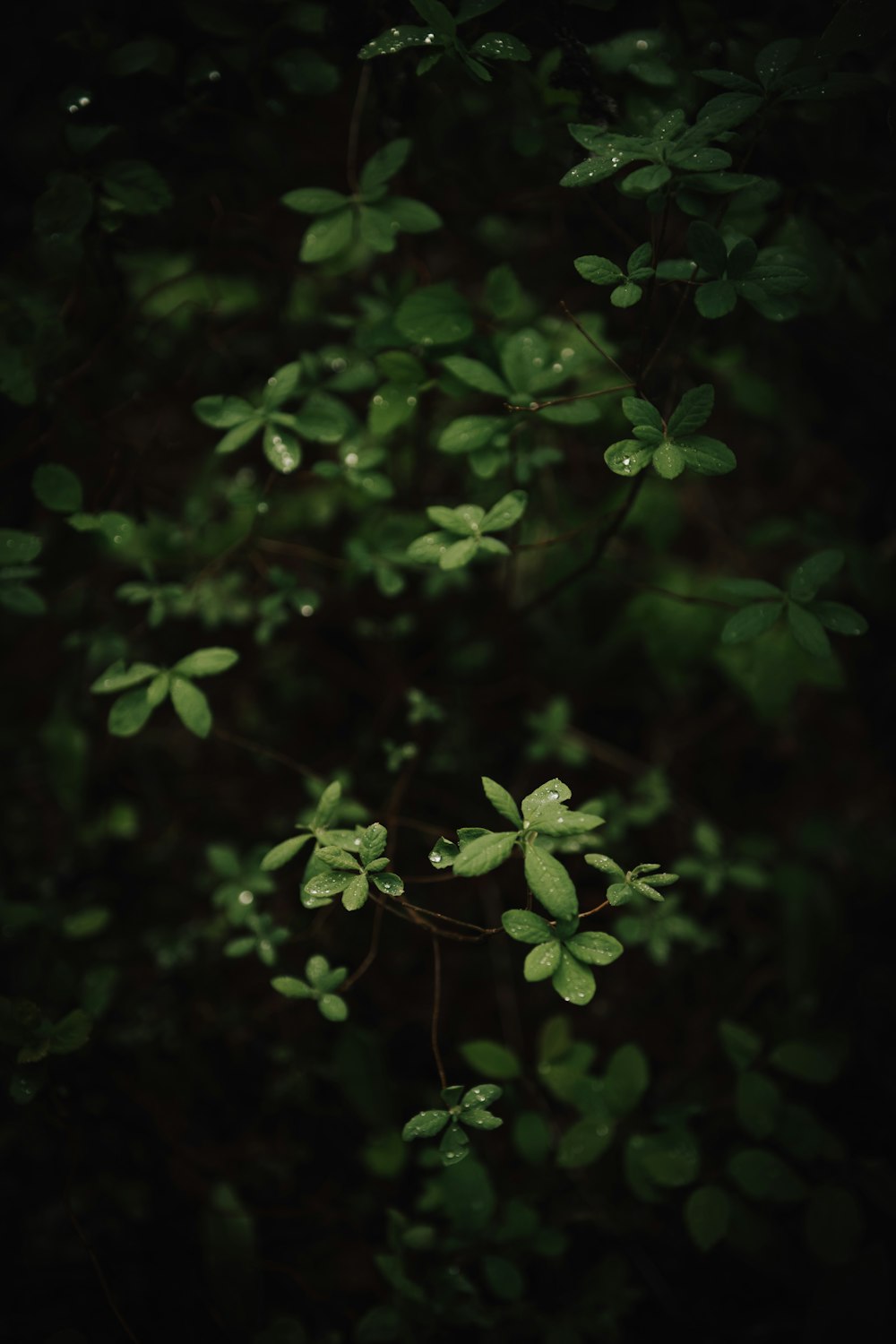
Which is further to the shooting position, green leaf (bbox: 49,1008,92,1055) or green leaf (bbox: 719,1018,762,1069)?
green leaf (bbox: 719,1018,762,1069)

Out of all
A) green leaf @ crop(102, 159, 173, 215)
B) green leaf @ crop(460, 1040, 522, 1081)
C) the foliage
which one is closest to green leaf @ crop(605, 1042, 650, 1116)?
the foliage

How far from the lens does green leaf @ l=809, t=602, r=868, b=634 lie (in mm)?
1321

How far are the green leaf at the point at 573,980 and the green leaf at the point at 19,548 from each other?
3.68 feet

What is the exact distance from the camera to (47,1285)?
1.70 meters

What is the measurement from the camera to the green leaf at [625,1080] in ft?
5.28

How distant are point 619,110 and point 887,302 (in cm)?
82

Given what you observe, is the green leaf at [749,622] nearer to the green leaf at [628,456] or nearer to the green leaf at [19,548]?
the green leaf at [628,456]

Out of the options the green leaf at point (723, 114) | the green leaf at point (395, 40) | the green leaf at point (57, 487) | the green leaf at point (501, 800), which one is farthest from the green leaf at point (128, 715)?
the green leaf at point (723, 114)

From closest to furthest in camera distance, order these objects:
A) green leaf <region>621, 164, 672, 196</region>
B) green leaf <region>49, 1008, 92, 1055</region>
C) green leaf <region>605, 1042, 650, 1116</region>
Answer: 1. green leaf <region>621, 164, 672, 196</region>
2. green leaf <region>49, 1008, 92, 1055</region>
3. green leaf <region>605, 1042, 650, 1116</region>

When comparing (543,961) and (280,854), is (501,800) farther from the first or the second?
(280,854)

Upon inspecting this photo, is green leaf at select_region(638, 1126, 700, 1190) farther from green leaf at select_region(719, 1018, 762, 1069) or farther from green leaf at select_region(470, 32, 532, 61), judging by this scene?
green leaf at select_region(470, 32, 532, 61)

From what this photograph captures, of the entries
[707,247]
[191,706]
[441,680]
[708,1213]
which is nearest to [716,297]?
[707,247]

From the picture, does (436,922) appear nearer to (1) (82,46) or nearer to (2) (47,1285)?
(2) (47,1285)

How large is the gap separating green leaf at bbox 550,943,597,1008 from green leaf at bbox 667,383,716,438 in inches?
32.3
